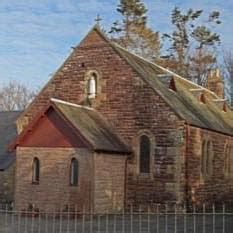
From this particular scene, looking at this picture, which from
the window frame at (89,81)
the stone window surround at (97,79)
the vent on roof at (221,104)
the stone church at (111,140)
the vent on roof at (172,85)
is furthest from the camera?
the vent on roof at (221,104)

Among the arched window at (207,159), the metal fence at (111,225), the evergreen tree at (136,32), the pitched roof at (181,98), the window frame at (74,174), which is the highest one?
the evergreen tree at (136,32)

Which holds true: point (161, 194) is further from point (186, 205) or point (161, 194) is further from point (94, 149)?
point (94, 149)

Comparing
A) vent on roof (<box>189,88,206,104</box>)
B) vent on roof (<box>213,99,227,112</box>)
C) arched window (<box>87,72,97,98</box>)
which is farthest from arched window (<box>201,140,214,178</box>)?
vent on roof (<box>213,99,227,112</box>)

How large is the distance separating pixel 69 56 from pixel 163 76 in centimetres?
542

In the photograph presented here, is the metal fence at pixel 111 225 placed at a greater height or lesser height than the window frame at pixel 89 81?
lesser

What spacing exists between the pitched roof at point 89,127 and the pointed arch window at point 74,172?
1260 millimetres

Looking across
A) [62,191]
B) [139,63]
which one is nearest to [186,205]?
[62,191]

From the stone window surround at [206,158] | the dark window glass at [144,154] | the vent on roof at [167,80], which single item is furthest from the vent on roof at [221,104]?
the dark window glass at [144,154]

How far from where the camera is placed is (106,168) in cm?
2764

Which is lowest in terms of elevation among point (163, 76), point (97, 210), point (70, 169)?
point (97, 210)

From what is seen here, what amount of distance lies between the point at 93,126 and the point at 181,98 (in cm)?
668

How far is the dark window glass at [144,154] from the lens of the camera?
29.7 meters

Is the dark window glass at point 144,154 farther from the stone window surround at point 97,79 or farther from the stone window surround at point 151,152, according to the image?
the stone window surround at point 97,79

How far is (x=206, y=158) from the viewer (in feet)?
109
